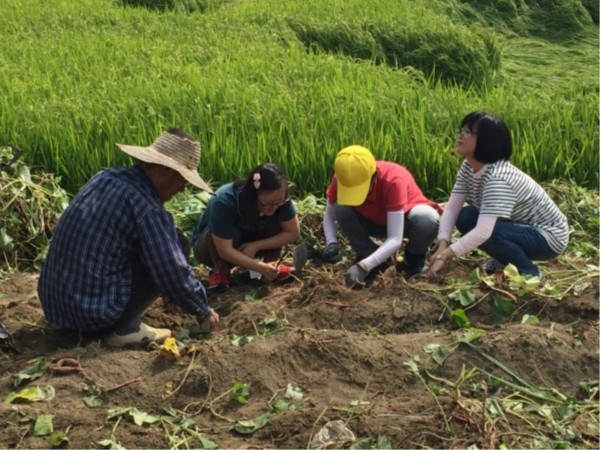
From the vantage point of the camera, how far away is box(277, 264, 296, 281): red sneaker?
4.53 metres

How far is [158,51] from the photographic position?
27.6ft

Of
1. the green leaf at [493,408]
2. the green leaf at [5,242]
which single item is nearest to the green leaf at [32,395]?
the green leaf at [493,408]

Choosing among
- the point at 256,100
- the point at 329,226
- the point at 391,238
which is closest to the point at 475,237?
the point at 391,238

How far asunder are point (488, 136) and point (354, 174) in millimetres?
614

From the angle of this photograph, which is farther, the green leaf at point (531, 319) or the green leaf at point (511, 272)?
the green leaf at point (511, 272)

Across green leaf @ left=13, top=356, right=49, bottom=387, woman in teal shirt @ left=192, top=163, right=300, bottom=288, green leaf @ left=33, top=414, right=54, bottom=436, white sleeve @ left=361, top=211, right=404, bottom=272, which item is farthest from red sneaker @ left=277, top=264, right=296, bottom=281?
green leaf @ left=33, top=414, right=54, bottom=436

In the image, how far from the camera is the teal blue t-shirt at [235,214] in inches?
173

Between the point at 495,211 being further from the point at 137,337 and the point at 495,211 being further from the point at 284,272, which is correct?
the point at 137,337

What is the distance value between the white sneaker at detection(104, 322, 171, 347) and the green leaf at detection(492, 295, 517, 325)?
133 centimetres

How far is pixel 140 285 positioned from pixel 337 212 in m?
1.20

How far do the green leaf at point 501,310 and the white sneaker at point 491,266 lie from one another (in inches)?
23.2

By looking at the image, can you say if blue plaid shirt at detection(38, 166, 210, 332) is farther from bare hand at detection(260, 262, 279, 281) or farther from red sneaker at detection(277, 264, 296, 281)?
red sneaker at detection(277, 264, 296, 281)

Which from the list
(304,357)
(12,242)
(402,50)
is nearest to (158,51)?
(402,50)

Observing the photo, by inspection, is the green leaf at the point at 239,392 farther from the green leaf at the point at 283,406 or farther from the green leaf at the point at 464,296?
the green leaf at the point at 464,296
